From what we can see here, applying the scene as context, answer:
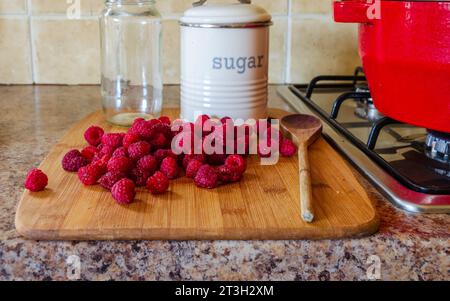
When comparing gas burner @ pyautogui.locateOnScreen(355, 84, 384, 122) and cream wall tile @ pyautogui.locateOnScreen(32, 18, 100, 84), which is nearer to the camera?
gas burner @ pyautogui.locateOnScreen(355, 84, 384, 122)

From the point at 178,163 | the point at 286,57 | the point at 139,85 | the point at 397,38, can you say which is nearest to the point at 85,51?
the point at 139,85

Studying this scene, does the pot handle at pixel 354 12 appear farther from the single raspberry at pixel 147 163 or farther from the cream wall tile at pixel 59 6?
the cream wall tile at pixel 59 6

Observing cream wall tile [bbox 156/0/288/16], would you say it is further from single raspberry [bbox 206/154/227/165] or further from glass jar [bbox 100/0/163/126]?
single raspberry [bbox 206/154/227/165]

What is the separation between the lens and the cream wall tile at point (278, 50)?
1.08m

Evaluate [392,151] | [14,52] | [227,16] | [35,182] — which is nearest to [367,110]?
[392,151]

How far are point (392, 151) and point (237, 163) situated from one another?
0.70 ft

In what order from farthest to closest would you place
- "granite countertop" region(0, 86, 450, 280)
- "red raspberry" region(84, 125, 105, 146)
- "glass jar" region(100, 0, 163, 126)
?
1. "glass jar" region(100, 0, 163, 126)
2. "red raspberry" region(84, 125, 105, 146)
3. "granite countertop" region(0, 86, 450, 280)

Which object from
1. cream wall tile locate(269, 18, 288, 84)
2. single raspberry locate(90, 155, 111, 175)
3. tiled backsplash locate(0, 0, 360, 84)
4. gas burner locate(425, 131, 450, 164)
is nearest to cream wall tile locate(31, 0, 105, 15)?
tiled backsplash locate(0, 0, 360, 84)

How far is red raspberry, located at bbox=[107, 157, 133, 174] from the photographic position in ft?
1.84

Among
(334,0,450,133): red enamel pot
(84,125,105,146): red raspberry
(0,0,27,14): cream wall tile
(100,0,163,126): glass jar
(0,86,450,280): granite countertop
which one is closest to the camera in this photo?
(0,86,450,280): granite countertop

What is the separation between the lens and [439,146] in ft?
2.18

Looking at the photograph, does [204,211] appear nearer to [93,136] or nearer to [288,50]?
[93,136]

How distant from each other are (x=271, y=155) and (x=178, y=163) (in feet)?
0.38

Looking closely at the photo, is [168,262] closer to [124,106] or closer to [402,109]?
[402,109]
